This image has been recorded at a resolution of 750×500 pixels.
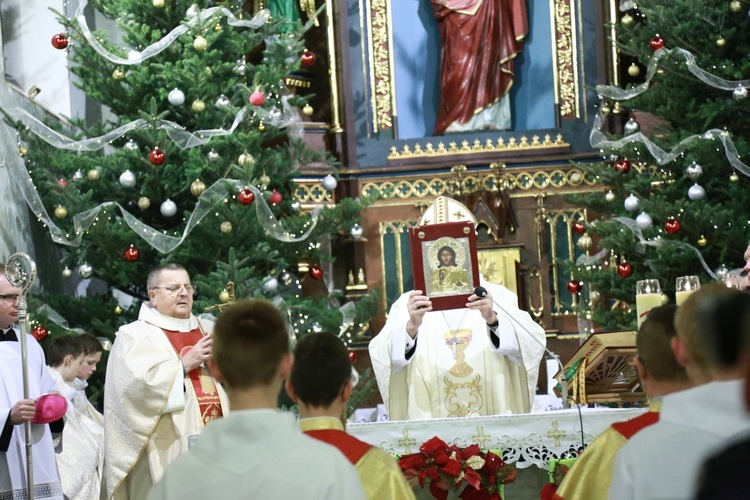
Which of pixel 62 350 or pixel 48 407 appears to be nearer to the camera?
pixel 48 407

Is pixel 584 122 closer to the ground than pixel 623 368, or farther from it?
farther from it

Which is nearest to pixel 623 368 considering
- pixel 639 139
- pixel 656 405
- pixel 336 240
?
pixel 656 405

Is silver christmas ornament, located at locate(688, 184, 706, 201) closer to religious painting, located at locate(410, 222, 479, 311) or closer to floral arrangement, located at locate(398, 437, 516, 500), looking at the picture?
religious painting, located at locate(410, 222, 479, 311)

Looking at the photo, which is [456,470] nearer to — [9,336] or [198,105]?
[9,336]

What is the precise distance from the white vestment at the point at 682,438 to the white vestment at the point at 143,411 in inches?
155

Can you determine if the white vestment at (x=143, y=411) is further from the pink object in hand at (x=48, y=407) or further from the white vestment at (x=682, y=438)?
the white vestment at (x=682, y=438)

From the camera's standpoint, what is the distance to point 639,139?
31.8 ft

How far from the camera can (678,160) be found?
9.72 metres

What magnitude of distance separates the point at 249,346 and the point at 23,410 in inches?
119

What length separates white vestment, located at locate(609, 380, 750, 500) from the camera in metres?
2.81

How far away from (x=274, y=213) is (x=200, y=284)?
3.70 ft

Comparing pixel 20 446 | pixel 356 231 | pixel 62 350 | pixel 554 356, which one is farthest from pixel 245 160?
pixel 554 356

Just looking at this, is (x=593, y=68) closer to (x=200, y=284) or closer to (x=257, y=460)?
(x=200, y=284)

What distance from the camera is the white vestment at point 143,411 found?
6543mm
